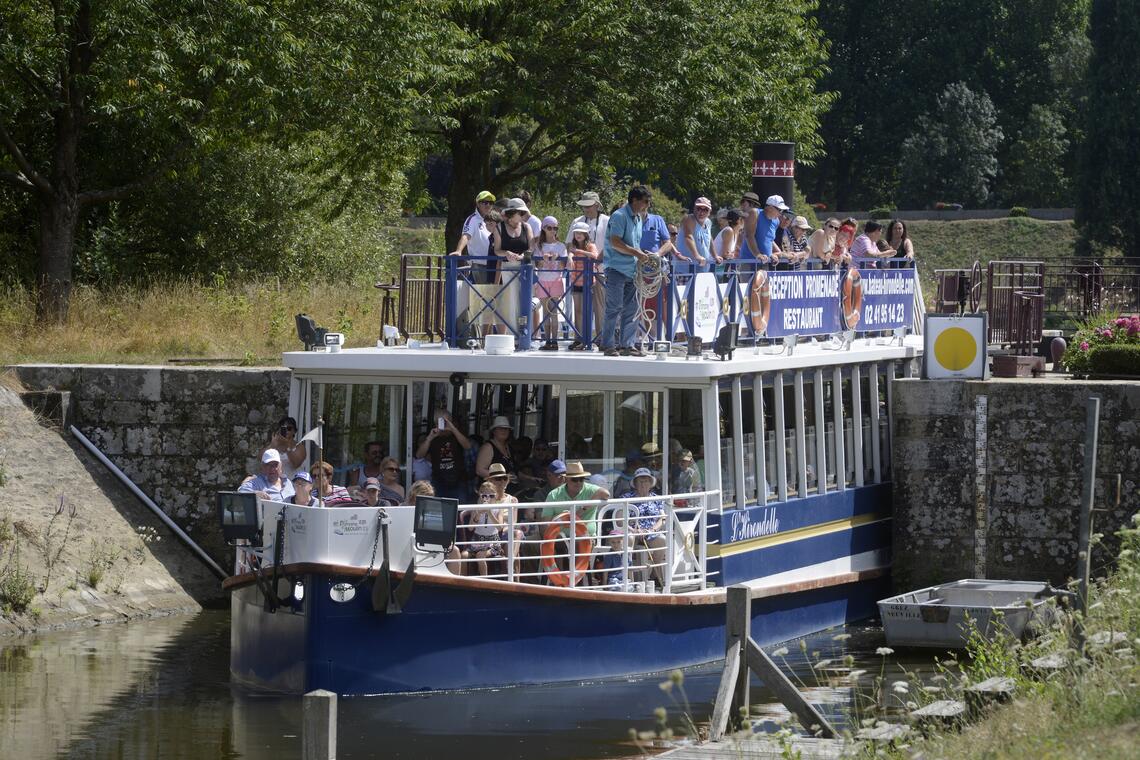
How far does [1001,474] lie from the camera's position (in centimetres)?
1850

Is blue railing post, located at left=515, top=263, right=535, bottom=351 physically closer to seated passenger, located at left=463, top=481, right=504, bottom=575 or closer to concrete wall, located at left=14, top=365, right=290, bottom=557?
seated passenger, located at left=463, top=481, right=504, bottom=575

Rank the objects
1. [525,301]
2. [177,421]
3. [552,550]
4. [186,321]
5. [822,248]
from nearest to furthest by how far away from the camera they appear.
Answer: [552,550] < [525,301] < [822,248] < [177,421] < [186,321]

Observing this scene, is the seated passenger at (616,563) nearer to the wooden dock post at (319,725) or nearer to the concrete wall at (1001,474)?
the concrete wall at (1001,474)

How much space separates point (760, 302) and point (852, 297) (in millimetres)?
2290

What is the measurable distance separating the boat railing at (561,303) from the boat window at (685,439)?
1.77 ft

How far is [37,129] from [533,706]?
48.4 ft

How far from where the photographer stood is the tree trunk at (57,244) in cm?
2333

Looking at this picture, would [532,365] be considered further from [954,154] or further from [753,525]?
[954,154]

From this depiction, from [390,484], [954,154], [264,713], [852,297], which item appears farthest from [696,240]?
[954,154]

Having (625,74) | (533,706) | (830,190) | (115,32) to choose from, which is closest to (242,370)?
(115,32)

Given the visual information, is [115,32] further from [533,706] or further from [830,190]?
[830,190]

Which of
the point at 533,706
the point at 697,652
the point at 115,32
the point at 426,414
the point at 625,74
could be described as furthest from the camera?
the point at 625,74

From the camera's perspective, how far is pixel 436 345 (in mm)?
16078

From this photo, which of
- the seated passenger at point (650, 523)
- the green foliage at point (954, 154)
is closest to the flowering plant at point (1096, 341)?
the seated passenger at point (650, 523)
